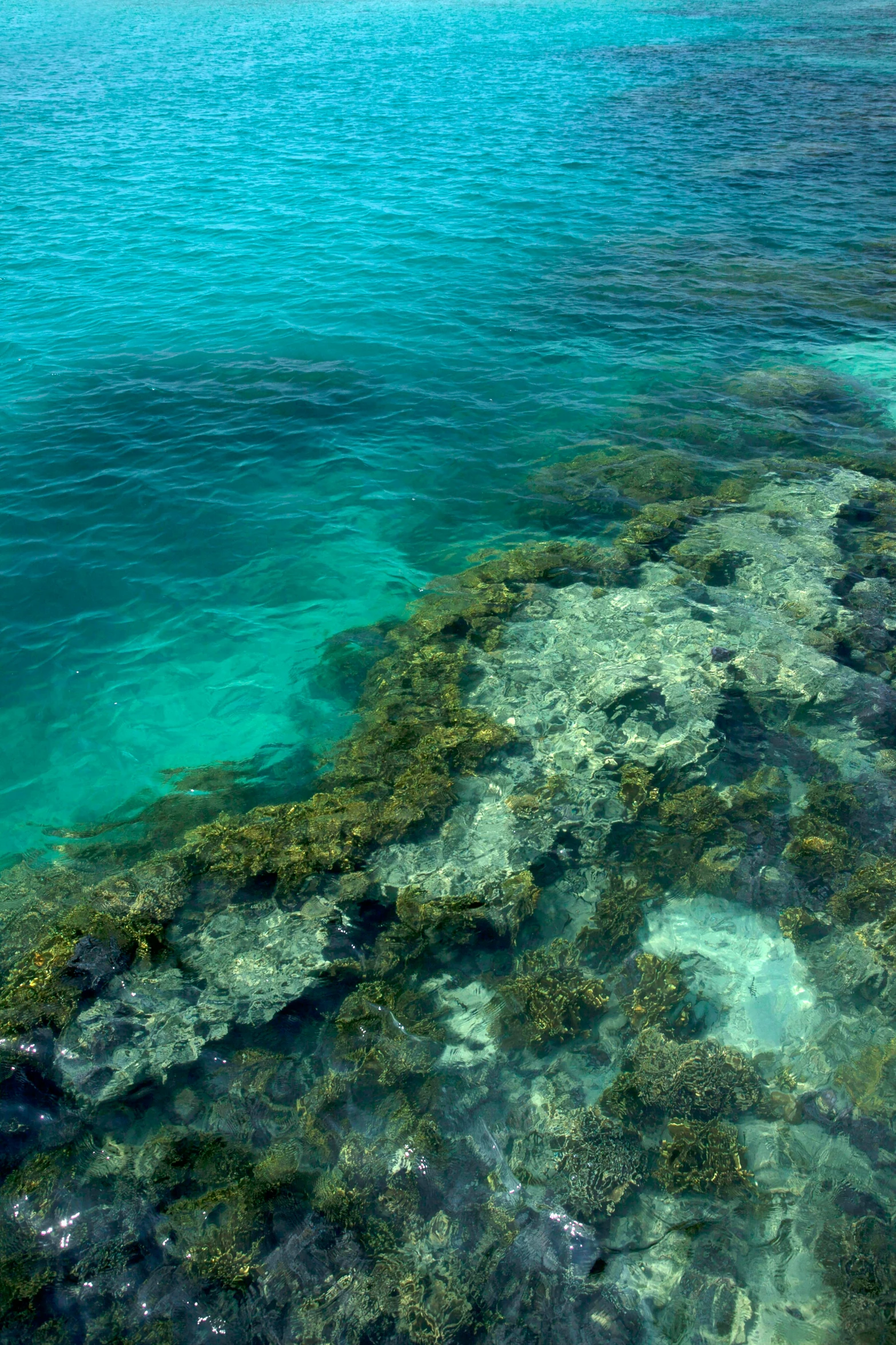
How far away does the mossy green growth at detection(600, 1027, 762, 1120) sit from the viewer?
758 cm

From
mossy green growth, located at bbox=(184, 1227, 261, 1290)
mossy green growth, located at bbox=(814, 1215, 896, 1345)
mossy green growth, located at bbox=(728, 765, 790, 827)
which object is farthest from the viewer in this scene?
mossy green growth, located at bbox=(728, 765, 790, 827)

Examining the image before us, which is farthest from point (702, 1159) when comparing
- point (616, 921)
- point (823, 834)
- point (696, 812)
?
point (823, 834)

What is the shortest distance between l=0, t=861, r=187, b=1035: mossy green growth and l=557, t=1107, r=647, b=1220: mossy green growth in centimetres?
503

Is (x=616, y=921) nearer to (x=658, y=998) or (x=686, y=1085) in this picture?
(x=658, y=998)

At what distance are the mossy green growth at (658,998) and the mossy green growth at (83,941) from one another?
5471mm

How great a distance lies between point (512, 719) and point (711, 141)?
130 feet

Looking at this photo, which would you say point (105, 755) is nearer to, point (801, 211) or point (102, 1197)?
point (102, 1197)

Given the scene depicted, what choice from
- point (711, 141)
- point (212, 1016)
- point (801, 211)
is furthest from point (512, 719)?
point (711, 141)

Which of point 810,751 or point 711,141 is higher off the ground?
point 711,141

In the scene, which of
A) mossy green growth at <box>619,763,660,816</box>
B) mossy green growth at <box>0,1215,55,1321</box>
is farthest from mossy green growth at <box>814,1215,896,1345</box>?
mossy green growth at <box>0,1215,55,1321</box>

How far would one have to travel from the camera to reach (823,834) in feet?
32.7

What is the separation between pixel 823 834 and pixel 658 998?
334 cm

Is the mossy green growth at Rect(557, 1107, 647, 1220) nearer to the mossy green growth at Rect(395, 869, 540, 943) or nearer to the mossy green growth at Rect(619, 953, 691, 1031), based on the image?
the mossy green growth at Rect(619, 953, 691, 1031)

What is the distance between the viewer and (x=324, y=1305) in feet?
21.0
